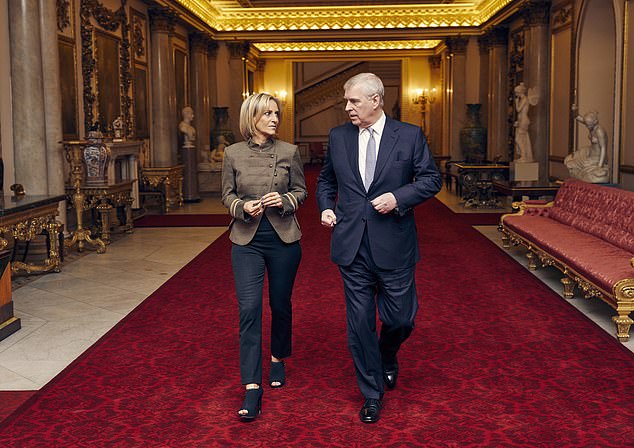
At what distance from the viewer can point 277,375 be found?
4117mm

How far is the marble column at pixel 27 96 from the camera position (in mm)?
8336

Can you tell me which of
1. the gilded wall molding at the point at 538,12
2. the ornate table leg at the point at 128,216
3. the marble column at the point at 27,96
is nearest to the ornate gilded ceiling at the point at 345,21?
the gilded wall molding at the point at 538,12

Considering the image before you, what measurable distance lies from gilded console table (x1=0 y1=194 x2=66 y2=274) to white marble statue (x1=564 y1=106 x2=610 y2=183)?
6.07 meters

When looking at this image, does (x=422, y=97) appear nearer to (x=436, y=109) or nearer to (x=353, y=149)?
(x=436, y=109)

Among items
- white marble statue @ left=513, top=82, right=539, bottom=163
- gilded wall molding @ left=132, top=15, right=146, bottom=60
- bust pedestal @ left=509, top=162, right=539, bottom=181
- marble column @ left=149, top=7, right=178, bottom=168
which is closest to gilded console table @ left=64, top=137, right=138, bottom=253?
gilded wall molding @ left=132, top=15, right=146, bottom=60

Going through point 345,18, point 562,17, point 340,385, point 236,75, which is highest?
point 345,18

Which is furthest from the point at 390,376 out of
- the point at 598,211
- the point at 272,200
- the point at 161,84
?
the point at 161,84

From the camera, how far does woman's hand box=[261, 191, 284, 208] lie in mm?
3547

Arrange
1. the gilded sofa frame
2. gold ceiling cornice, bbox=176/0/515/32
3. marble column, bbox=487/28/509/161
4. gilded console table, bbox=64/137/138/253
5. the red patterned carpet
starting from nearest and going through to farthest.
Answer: the red patterned carpet < the gilded sofa frame < gilded console table, bbox=64/137/138/253 < marble column, bbox=487/28/509/161 < gold ceiling cornice, bbox=176/0/515/32

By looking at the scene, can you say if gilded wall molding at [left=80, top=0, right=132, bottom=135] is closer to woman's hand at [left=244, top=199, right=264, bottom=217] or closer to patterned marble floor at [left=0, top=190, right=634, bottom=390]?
patterned marble floor at [left=0, top=190, right=634, bottom=390]

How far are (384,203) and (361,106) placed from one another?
1.53 ft

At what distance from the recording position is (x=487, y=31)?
1756cm

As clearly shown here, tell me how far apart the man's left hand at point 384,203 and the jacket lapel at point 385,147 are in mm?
178

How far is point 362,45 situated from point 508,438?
2017cm
